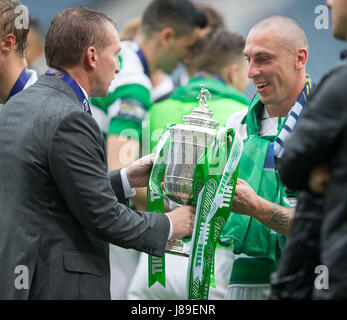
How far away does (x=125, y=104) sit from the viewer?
4547 millimetres

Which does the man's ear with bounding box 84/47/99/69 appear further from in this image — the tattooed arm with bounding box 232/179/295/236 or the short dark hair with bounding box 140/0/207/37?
the short dark hair with bounding box 140/0/207/37

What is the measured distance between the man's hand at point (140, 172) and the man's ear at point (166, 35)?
213 cm

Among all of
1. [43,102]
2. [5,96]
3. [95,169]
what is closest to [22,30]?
[5,96]

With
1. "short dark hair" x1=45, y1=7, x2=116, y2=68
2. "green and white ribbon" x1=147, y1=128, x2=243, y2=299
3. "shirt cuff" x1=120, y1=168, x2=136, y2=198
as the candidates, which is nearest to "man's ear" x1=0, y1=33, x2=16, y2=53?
"short dark hair" x1=45, y1=7, x2=116, y2=68

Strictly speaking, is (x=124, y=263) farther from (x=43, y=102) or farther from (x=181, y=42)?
(x=43, y=102)

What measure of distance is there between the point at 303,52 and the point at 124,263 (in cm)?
198

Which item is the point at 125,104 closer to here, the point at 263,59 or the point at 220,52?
the point at 220,52

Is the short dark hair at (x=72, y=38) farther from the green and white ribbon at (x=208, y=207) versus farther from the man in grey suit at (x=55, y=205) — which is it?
the green and white ribbon at (x=208, y=207)

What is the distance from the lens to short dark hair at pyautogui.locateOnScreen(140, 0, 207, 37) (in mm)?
5398

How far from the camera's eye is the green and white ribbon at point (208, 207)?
316cm

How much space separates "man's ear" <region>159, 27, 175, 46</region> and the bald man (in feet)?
5.78

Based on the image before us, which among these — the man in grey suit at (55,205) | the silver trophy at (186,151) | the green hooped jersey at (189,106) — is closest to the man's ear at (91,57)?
the man in grey suit at (55,205)

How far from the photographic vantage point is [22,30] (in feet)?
11.8
